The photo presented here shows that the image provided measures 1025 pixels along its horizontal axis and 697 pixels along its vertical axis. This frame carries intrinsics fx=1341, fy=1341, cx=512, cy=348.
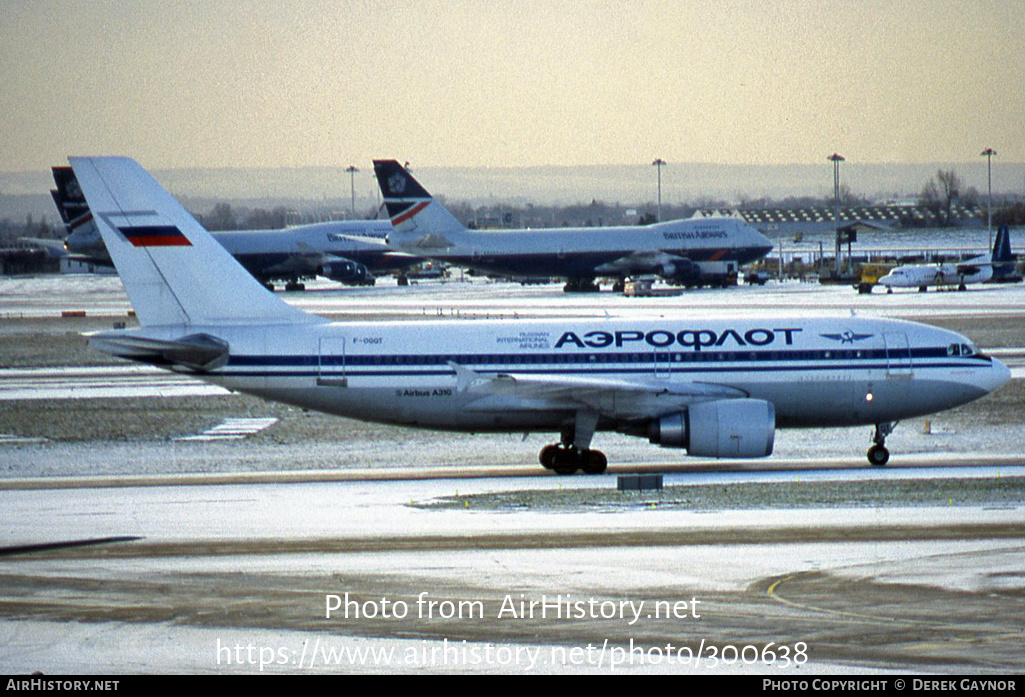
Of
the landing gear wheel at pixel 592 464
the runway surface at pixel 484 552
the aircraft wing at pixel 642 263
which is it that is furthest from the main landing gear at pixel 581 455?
the aircraft wing at pixel 642 263

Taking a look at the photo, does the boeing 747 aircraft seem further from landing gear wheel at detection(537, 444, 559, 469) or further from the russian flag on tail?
landing gear wheel at detection(537, 444, 559, 469)

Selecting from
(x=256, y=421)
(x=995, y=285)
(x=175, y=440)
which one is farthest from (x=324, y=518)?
(x=995, y=285)

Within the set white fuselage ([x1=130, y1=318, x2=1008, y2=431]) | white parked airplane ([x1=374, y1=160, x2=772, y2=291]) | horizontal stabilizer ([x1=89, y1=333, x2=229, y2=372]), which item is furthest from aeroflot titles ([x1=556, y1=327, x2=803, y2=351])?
white parked airplane ([x1=374, y1=160, x2=772, y2=291])

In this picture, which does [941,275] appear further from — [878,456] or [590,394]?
[590,394]

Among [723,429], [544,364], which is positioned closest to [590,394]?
[544,364]

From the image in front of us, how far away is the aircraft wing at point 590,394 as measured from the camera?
3388 cm

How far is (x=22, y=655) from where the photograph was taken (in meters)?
17.5

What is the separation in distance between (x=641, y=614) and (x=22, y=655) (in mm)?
8395

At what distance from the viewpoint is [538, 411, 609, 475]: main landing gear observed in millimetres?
34375

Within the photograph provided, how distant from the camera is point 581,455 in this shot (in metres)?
34.4

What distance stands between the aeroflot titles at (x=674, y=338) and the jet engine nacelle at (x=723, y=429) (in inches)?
86.1

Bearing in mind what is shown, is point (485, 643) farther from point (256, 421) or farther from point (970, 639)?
point (256, 421)

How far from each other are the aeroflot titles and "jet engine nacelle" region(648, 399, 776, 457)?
2.19m

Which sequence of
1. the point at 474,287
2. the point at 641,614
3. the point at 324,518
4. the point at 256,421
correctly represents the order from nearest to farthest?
the point at 641,614, the point at 324,518, the point at 256,421, the point at 474,287
